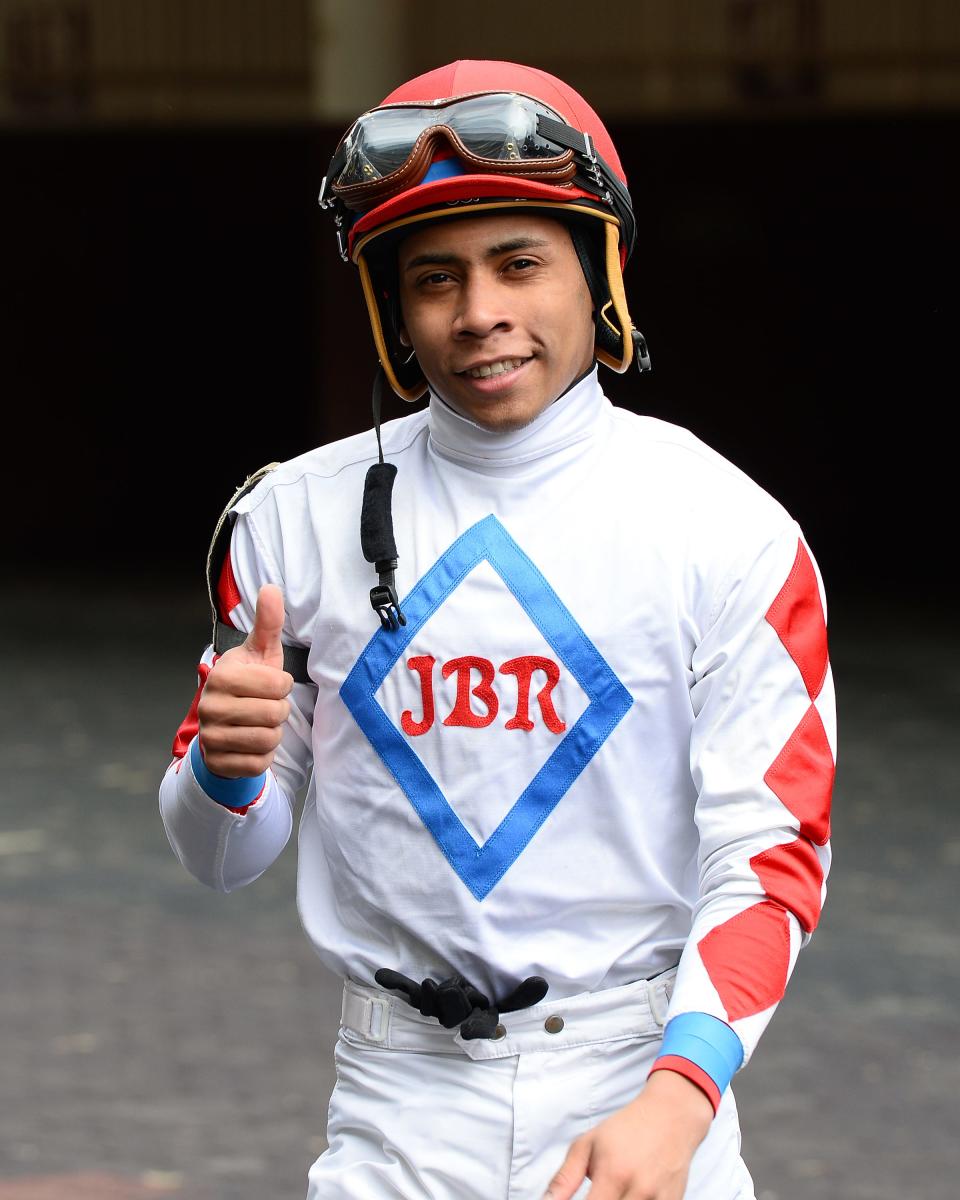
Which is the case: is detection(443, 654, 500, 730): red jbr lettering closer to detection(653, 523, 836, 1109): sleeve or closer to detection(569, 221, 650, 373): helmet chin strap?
detection(653, 523, 836, 1109): sleeve

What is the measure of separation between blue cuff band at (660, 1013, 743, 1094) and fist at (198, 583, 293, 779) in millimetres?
597

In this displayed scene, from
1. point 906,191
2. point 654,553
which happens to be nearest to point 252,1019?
point 654,553

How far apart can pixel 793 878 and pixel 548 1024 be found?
425mm

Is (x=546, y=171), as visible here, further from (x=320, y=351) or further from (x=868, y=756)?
(x=320, y=351)

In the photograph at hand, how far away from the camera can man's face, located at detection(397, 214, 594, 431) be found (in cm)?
271

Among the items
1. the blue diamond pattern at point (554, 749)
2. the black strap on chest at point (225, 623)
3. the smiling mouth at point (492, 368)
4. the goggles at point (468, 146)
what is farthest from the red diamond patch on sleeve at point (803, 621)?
the black strap on chest at point (225, 623)

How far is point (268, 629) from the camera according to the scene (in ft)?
8.30

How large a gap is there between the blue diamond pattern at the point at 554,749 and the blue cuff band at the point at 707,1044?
0.42 m

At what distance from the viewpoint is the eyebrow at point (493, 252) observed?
2.72 m

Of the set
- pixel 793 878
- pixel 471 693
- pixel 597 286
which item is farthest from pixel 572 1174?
pixel 597 286

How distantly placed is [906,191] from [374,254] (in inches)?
543

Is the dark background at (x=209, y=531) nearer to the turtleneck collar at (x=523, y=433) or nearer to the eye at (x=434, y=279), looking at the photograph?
the turtleneck collar at (x=523, y=433)

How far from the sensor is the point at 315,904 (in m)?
2.87

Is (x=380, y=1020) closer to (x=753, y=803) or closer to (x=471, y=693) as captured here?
(x=471, y=693)
